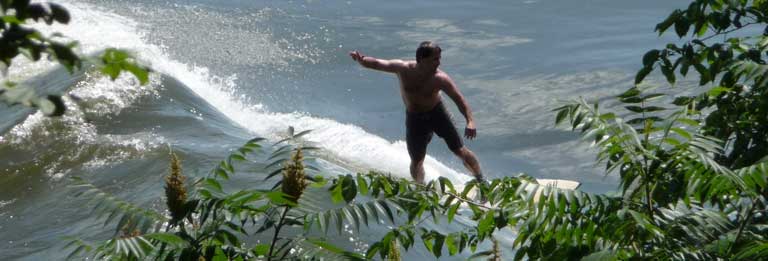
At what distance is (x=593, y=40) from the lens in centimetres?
1953

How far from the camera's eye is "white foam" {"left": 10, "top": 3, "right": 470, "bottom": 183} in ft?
41.9

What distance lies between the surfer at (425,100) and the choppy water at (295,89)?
82 cm

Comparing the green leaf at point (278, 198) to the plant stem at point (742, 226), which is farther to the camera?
the plant stem at point (742, 226)

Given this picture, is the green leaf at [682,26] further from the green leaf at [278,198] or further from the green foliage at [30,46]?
the green foliage at [30,46]

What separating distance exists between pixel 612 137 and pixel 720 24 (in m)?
1.03

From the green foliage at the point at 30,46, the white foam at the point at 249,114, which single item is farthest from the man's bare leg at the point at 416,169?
the green foliage at the point at 30,46

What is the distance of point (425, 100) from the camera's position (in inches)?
402

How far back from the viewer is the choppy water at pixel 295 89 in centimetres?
958

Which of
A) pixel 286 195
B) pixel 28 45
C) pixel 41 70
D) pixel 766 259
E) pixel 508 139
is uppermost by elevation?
pixel 28 45

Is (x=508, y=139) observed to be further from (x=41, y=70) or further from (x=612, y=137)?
(x=612, y=137)

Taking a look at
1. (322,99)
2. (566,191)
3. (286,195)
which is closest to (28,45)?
(286,195)

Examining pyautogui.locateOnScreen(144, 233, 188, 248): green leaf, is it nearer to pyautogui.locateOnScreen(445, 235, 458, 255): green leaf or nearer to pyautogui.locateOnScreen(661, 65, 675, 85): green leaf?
pyautogui.locateOnScreen(445, 235, 458, 255): green leaf

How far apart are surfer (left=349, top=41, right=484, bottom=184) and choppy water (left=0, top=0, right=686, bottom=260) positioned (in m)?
0.82

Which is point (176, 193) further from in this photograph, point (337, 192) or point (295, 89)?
point (295, 89)
